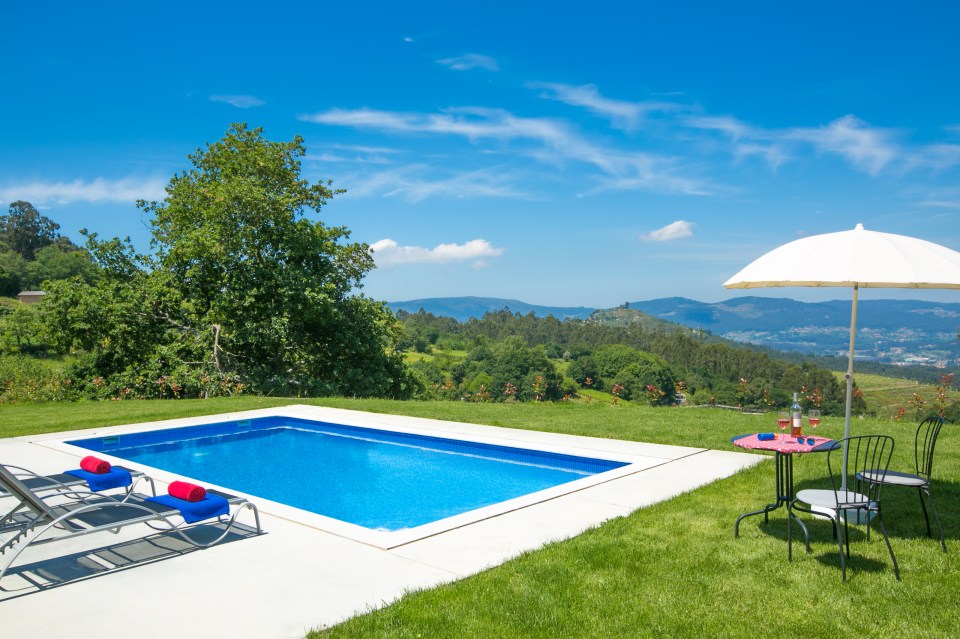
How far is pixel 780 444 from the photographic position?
4.91 m

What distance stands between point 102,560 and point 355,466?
201 inches

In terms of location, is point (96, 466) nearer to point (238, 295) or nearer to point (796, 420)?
point (796, 420)

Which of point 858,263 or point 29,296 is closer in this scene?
point 858,263

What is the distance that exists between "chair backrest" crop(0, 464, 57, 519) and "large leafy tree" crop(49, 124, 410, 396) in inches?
492

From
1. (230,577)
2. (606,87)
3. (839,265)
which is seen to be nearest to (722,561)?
(839,265)

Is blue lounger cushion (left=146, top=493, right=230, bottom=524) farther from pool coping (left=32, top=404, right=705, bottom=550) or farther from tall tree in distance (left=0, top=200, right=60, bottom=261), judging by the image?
tall tree in distance (left=0, top=200, right=60, bottom=261)

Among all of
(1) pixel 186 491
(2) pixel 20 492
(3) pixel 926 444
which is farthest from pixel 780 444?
(2) pixel 20 492

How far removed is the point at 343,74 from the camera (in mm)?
29391

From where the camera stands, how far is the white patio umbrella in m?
4.60

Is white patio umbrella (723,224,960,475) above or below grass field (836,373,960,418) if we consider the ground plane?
above

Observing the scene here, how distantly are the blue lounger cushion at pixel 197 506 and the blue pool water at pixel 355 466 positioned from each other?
215 cm

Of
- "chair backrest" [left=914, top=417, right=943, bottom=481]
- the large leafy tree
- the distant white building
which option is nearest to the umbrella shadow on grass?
"chair backrest" [left=914, top=417, right=943, bottom=481]

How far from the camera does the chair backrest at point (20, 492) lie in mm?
4168

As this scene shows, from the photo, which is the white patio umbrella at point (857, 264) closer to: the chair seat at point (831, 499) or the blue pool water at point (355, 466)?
the chair seat at point (831, 499)
